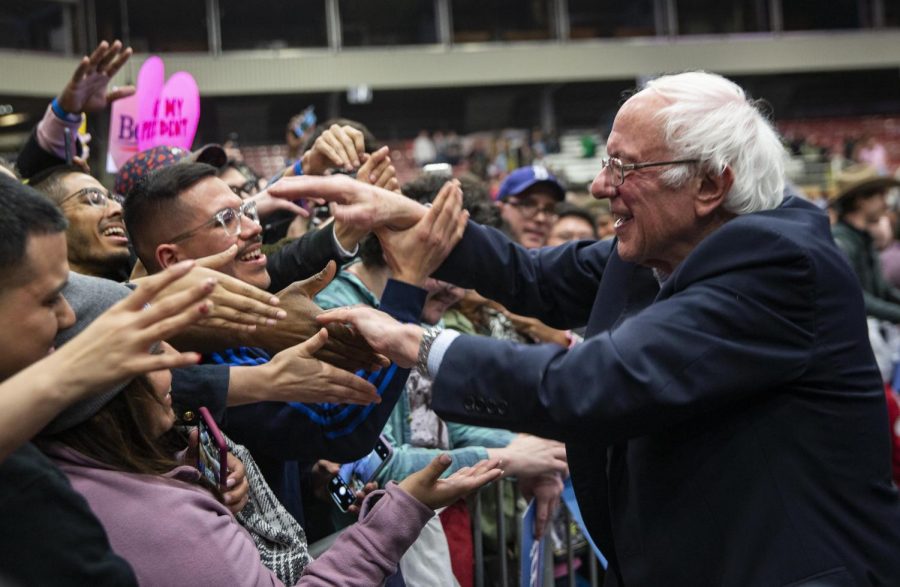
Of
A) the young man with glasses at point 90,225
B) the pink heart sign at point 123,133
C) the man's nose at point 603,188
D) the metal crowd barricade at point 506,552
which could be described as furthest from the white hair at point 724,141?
the pink heart sign at point 123,133

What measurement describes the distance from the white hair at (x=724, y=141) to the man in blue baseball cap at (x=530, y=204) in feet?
8.86

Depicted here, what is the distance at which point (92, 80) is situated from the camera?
3.40 metres

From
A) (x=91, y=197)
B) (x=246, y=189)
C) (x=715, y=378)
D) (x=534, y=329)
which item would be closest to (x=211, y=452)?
(x=715, y=378)

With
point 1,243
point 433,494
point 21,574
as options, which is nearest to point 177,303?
point 1,243

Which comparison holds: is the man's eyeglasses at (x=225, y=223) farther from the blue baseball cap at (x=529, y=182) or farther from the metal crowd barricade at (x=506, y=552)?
the blue baseball cap at (x=529, y=182)

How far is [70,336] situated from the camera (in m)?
1.54

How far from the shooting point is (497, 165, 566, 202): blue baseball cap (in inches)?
187

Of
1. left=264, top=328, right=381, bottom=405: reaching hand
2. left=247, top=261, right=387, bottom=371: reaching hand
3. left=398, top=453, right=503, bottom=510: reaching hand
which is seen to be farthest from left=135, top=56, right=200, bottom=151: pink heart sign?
left=398, top=453, right=503, bottom=510: reaching hand

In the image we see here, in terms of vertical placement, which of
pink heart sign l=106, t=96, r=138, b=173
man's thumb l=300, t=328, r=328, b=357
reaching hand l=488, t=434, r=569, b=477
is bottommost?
reaching hand l=488, t=434, r=569, b=477

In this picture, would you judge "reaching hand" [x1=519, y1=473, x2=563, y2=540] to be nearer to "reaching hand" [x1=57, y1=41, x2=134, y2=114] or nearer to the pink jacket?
the pink jacket

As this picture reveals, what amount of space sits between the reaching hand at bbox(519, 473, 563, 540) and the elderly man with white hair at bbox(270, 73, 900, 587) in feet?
2.55

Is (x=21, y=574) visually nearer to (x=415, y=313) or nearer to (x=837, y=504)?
(x=415, y=313)

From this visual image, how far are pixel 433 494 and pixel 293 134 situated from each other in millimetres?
3641

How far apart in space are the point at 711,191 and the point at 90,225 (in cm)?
163
